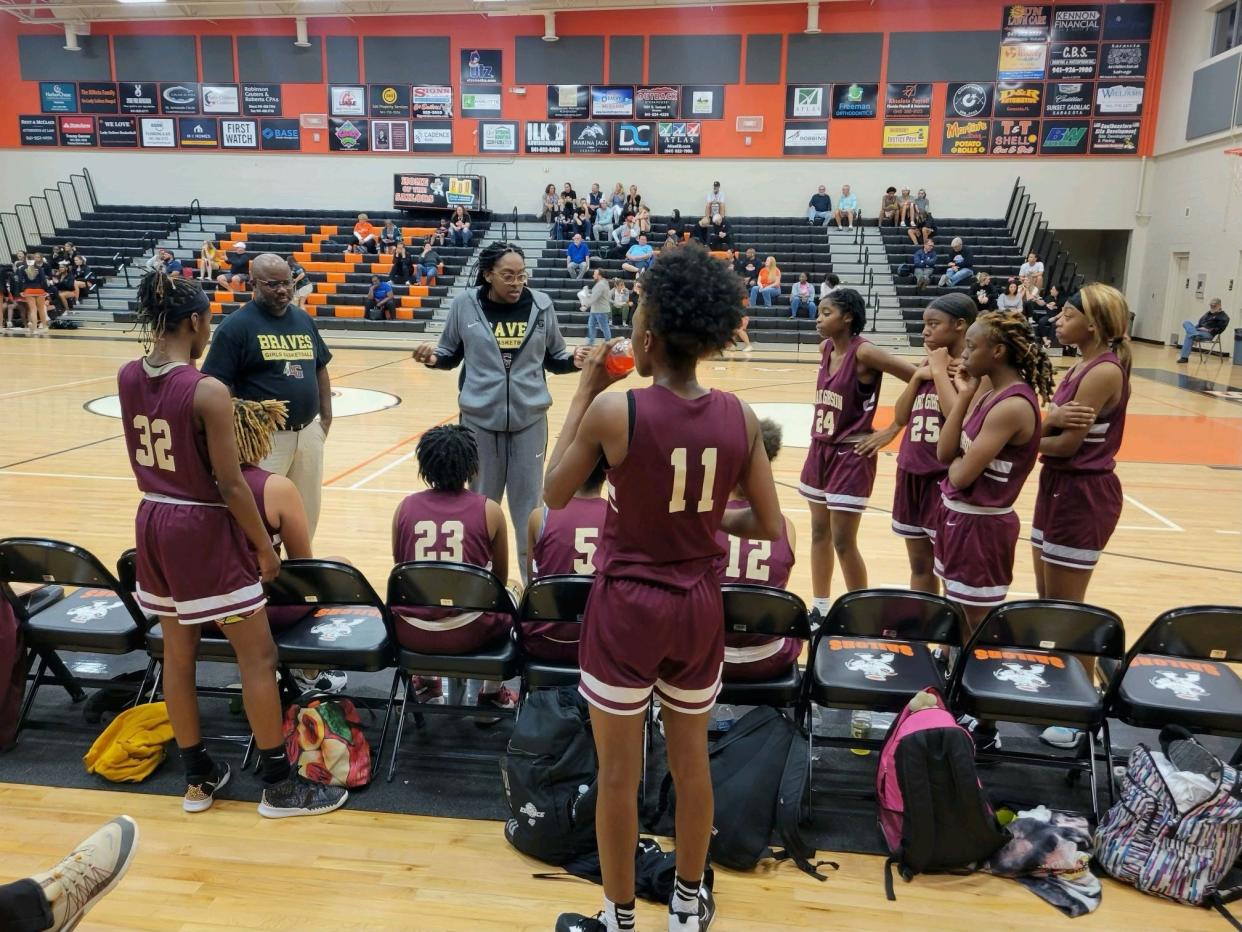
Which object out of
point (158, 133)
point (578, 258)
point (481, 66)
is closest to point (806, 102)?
point (578, 258)

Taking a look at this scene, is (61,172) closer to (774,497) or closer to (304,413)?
(304,413)

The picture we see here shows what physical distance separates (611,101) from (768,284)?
685 cm

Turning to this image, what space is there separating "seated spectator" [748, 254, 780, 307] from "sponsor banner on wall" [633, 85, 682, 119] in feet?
18.1

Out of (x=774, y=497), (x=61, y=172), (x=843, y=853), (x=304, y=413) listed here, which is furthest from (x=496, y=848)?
(x=61, y=172)

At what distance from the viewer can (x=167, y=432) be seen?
261 centimetres

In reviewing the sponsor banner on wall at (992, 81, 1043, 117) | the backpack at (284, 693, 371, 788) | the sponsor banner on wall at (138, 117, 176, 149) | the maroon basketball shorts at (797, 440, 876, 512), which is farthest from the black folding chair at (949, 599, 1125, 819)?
the sponsor banner on wall at (138, 117, 176, 149)

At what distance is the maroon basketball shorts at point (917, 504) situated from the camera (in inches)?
159

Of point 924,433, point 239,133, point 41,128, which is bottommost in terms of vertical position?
point 924,433

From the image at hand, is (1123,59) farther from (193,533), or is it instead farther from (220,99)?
(193,533)

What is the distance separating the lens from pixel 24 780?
3.04 meters

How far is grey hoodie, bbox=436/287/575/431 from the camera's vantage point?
4.09m

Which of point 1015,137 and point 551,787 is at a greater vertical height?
point 1015,137

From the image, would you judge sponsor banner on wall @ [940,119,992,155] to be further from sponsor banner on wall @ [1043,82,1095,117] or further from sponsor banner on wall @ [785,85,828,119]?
sponsor banner on wall @ [785,85,828,119]

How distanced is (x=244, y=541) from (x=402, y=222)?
2085 cm
